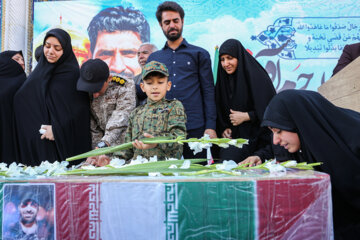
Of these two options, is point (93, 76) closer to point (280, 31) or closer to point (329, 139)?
point (329, 139)

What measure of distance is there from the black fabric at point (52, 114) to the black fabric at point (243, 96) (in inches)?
38.5

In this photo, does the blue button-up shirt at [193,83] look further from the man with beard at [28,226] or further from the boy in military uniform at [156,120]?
the man with beard at [28,226]

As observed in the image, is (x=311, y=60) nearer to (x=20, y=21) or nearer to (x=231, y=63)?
(x=231, y=63)

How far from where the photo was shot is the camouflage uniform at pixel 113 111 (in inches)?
81.6

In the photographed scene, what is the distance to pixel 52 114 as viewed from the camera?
2225 mm

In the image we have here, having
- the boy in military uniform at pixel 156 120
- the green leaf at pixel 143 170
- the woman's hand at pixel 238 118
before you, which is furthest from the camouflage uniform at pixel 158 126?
the green leaf at pixel 143 170

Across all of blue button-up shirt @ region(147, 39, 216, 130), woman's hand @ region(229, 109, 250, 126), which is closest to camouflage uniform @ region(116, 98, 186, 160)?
blue button-up shirt @ region(147, 39, 216, 130)

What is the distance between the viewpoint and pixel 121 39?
16.0 ft

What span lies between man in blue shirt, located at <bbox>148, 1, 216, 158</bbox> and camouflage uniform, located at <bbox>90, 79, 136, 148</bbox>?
30cm

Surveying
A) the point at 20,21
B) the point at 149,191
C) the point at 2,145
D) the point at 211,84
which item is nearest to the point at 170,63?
the point at 211,84

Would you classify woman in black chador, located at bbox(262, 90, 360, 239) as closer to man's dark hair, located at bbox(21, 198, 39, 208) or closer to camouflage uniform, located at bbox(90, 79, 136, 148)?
man's dark hair, located at bbox(21, 198, 39, 208)

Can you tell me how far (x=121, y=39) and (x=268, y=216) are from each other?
4.47 m

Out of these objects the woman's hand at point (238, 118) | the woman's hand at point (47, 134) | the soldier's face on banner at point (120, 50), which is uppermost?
the soldier's face on banner at point (120, 50)

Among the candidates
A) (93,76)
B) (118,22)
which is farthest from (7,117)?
(118,22)
